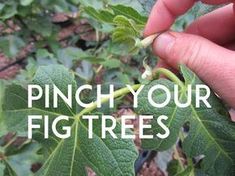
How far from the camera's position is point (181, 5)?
89 cm

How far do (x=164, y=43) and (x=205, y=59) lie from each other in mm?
81

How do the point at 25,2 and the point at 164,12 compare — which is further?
the point at 25,2

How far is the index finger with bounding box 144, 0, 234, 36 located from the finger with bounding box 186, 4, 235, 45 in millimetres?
106

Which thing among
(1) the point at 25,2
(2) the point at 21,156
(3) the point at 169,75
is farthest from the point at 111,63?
(3) the point at 169,75

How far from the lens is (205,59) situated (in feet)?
2.64

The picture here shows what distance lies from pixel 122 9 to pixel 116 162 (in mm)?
299

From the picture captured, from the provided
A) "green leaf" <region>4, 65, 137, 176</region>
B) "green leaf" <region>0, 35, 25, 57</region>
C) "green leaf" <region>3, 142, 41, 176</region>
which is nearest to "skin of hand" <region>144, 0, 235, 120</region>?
"green leaf" <region>4, 65, 137, 176</region>

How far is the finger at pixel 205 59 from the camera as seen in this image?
79cm

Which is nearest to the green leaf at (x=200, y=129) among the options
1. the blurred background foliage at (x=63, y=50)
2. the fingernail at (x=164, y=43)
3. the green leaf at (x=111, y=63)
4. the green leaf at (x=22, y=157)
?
the fingernail at (x=164, y=43)

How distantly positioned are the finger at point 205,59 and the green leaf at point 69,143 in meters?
0.20

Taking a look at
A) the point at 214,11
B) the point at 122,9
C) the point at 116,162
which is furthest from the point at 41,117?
the point at 214,11

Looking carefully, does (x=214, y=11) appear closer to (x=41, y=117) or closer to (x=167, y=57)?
(x=167, y=57)

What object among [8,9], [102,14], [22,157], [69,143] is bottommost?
[22,157]

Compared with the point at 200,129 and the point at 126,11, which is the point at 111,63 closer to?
the point at 126,11
